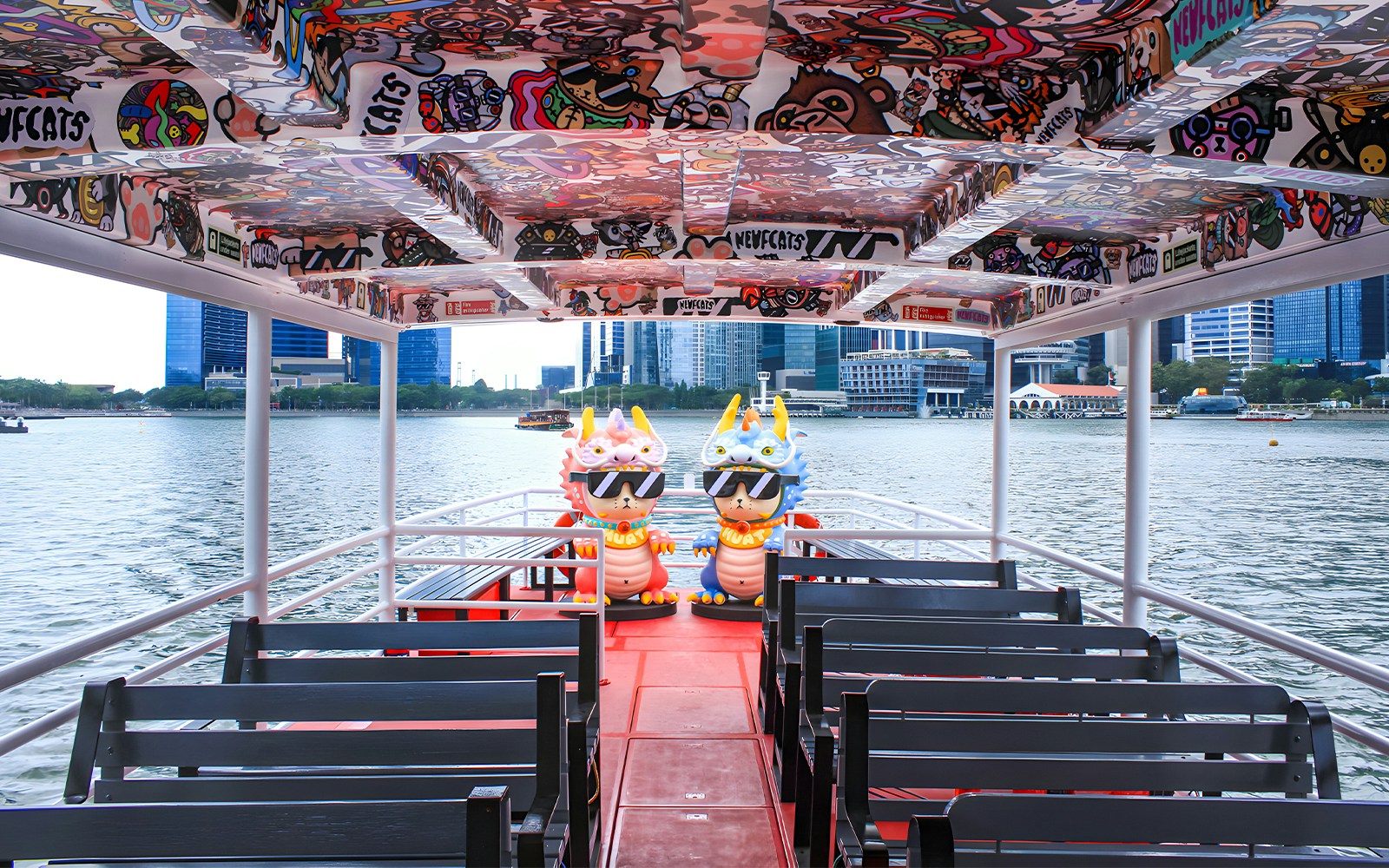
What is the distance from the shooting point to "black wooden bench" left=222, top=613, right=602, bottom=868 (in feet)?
8.37

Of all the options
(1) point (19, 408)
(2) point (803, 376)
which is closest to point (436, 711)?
(2) point (803, 376)

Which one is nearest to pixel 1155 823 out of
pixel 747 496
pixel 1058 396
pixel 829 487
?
pixel 747 496

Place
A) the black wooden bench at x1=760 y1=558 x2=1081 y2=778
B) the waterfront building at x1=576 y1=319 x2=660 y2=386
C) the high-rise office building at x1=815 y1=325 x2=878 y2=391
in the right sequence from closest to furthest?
the black wooden bench at x1=760 y1=558 x2=1081 y2=778 → the high-rise office building at x1=815 y1=325 x2=878 y2=391 → the waterfront building at x1=576 y1=319 x2=660 y2=386

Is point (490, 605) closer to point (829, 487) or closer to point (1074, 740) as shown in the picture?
A: point (1074, 740)

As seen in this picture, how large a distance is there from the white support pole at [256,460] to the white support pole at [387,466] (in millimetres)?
1275

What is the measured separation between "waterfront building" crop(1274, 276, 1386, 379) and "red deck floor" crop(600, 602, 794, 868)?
4048mm

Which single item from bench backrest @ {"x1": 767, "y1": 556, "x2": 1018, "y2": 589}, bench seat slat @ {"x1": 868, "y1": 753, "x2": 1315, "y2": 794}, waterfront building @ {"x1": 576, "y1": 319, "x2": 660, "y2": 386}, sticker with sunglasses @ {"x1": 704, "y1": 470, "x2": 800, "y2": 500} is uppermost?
waterfront building @ {"x1": 576, "y1": 319, "x2": 660, "y2": 386}

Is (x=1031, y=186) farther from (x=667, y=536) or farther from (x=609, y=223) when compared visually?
(x=667, y=536)

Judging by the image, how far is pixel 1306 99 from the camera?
2367 millimetres

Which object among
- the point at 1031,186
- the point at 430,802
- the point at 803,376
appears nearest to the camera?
the point at 430,802

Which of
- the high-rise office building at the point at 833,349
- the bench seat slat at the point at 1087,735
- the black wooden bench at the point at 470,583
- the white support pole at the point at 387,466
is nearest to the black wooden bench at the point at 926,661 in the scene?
the bench seat slat at the point at 1087,735

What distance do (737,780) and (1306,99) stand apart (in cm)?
309

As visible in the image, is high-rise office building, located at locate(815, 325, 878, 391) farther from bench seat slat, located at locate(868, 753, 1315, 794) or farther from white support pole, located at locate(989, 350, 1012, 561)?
bench seat slat, located at locate(868, 753, 1315, 794)

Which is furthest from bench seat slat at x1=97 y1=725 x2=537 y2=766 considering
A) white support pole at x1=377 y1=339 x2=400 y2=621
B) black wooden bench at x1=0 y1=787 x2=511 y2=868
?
white support pole at x1=377 y1=339 x2=400 y2=621
